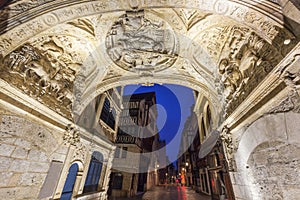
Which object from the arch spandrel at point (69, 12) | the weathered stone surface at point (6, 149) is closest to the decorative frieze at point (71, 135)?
the weathered stone surface at point (6, 149)

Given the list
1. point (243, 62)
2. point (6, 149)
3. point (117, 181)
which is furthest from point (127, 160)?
point (243, 62)

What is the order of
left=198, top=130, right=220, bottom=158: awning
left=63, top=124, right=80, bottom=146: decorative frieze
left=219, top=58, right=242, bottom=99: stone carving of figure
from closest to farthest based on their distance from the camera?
left=219, top=58, right=242, bottom=99: stone carving of figure < left=63, top=124, right=80, bottom=146: decorative frieze < left=198, top=130, right=220, bottom=158: awning

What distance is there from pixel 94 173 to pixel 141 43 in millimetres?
5867

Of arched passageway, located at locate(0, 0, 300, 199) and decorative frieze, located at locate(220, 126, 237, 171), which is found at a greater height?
arched passageway, located at locate(0, 0, 300, 199)

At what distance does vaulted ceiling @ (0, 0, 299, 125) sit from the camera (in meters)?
1.64

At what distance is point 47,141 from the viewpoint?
2.72m

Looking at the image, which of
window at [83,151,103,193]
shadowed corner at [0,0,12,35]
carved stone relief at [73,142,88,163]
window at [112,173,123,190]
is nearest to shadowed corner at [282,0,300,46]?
shadowed corner at [0,0,12,35]

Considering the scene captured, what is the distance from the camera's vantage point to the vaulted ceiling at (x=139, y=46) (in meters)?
1.64

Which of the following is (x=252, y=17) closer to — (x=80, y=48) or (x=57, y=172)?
(x=80, y=48)

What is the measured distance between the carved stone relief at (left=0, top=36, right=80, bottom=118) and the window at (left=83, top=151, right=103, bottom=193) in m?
3.40

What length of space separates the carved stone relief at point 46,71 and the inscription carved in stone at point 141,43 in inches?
38.1

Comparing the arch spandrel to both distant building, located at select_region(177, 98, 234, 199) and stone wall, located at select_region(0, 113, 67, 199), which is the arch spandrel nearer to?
stone wall, located at select_region(0, 113, 67, 199)

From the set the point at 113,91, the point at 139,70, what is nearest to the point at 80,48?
the point at 139,70

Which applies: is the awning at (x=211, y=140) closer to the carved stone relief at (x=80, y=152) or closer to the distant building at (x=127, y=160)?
the carved stone relief at (x=80, y=152)
